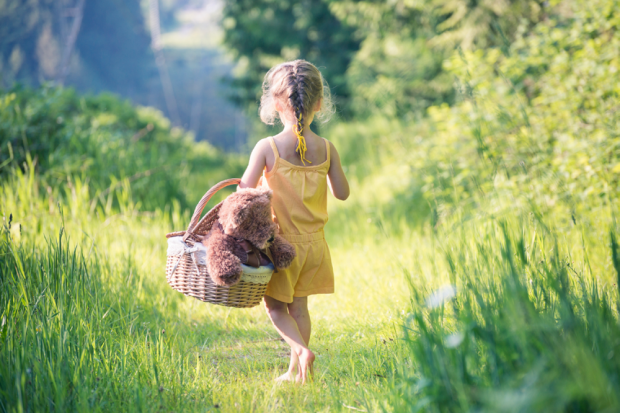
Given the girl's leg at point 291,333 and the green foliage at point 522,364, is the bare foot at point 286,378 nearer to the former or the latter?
the girl's leg at point 291,333

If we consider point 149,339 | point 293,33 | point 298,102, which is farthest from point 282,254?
point 293,33

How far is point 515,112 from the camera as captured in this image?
4035mm

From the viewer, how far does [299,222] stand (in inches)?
91.3

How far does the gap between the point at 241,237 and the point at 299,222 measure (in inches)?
15.5

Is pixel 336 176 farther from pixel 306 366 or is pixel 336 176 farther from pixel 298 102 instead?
pixel 306 366

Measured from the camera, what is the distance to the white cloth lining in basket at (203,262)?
2049mm

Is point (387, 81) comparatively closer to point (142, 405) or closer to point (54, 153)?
point (54, 153)

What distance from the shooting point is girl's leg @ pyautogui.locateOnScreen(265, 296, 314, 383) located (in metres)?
2.06

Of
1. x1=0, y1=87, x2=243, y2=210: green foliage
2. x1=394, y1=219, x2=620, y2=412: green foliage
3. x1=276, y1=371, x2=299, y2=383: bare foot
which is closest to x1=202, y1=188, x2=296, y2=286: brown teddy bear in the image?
x1=276, y1=371, x2=299, y2=383: bare foot

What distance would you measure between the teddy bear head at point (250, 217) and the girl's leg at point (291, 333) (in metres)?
0.44

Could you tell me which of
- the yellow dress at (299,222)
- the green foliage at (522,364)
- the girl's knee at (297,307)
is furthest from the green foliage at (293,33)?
the green foliage at (522,364)

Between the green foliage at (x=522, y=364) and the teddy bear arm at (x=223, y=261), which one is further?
the teddy bear arm at (x=223, y=261)

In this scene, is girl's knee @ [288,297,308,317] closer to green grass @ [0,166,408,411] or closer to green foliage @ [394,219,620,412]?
green grass @ [0,166,408,411]

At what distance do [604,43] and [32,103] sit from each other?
6.69m
